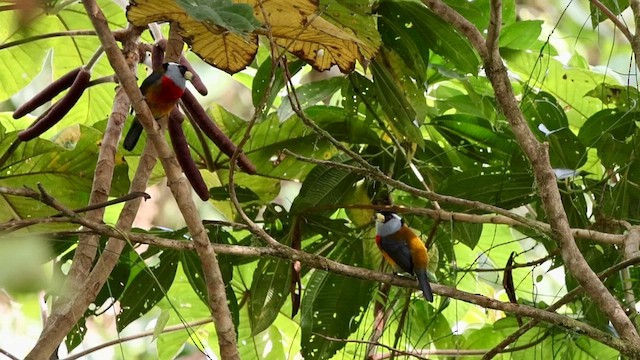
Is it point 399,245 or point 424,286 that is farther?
point 399,245

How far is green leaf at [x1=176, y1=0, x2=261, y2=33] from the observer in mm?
908

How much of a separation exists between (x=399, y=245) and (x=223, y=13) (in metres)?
1.10

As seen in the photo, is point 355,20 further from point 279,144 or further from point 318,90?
point 279,144

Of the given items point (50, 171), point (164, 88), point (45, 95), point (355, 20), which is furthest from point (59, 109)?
point (355, 20)

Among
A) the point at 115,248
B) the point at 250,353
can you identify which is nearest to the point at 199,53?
the point at 115,248

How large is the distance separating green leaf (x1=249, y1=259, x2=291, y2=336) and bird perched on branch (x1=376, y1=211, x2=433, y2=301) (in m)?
0.25

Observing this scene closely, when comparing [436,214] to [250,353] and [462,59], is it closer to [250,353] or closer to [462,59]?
[462,59]

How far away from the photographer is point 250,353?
2.32m

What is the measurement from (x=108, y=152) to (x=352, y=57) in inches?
19.9

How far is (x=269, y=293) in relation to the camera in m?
1.90

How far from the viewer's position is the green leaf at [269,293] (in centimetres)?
188

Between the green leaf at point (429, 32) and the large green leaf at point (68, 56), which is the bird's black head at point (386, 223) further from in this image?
the large green leaf at point (68, 56)

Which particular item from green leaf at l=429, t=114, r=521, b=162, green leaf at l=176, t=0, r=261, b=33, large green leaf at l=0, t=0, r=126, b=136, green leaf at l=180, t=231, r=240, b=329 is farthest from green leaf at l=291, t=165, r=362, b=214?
green leaf at l=176, t=0, r=261, b=33

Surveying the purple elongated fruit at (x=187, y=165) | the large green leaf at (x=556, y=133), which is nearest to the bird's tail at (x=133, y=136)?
the purple elongated fruit at (x=187, y=165)
